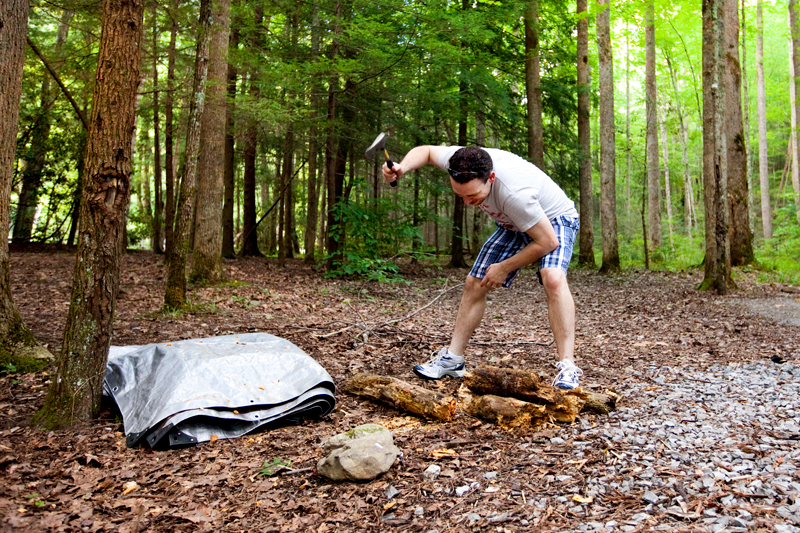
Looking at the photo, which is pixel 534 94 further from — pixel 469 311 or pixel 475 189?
pixel 475 189

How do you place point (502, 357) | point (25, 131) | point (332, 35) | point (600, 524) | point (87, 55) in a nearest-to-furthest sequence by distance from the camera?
point (600, 524) < point (502, 357) < point (87, 55) < point (332, 35) < point (25, 131)

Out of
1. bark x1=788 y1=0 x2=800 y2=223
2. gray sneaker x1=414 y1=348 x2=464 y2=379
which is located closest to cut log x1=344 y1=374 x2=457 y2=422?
gray sneaker x1=414 y1=348 x2=464 y2=379

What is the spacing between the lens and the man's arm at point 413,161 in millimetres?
3350

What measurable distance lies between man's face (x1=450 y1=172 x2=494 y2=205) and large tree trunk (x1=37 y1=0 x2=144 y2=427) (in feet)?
6.38

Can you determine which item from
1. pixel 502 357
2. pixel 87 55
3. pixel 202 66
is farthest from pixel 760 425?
pixel 87 55

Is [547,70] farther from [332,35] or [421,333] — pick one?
[421,333]

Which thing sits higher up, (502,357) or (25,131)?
(25,131)

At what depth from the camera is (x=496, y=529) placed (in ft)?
6.56

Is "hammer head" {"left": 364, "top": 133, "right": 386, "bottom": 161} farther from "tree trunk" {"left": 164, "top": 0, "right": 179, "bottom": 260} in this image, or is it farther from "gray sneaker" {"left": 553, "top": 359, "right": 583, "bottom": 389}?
"tree trunk" {"left": 164, "top": 0, "right": 179, "bottom": 260}

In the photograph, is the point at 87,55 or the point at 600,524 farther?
the point at 87,55

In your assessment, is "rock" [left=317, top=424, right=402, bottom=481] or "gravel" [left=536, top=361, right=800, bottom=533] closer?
"gravel" [left=536, top=361, right=800, bottom=533]

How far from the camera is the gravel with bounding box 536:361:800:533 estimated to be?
196cm

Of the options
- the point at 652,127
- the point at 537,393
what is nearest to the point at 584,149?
the point at 652,127

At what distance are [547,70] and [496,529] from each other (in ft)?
51.3
